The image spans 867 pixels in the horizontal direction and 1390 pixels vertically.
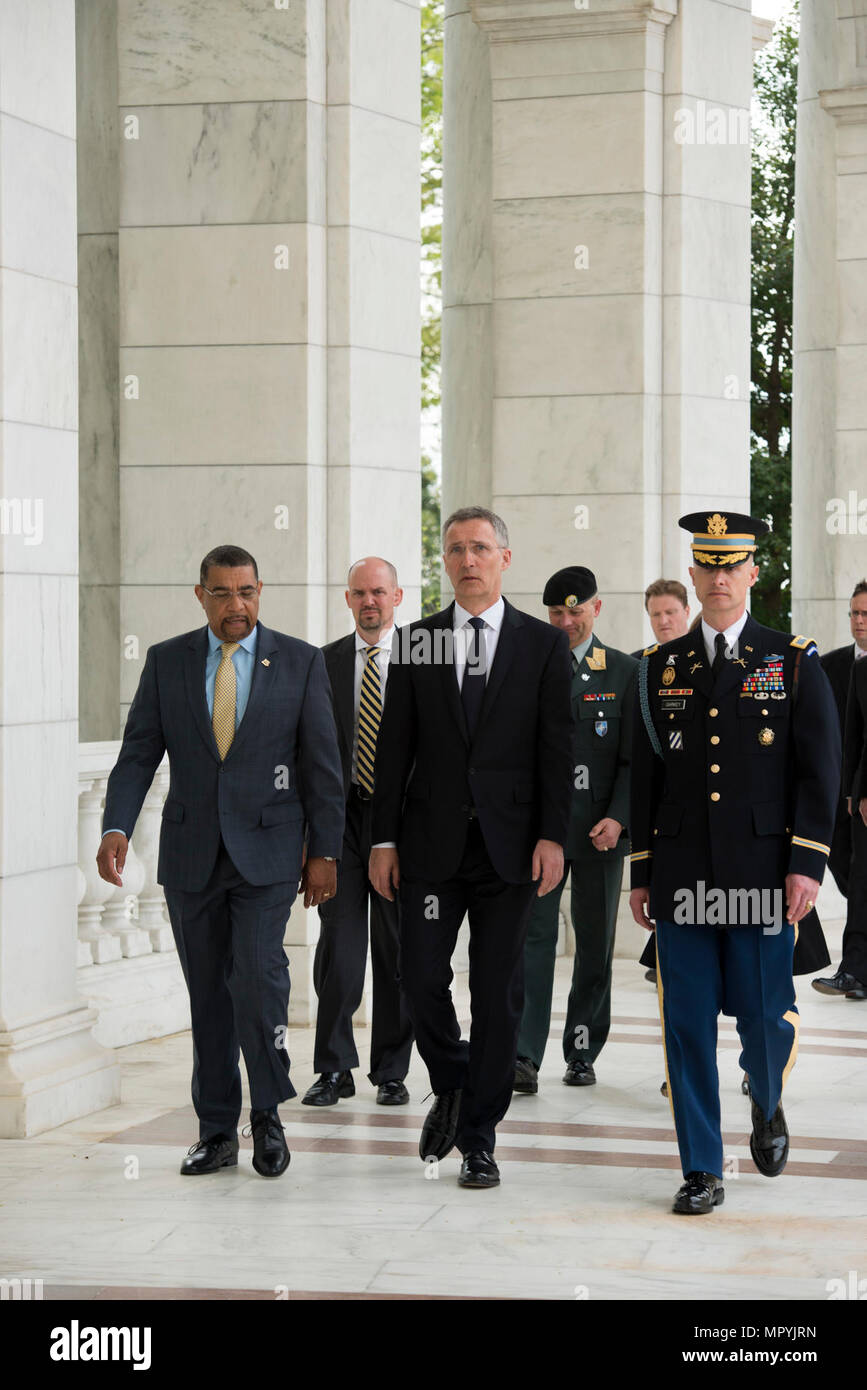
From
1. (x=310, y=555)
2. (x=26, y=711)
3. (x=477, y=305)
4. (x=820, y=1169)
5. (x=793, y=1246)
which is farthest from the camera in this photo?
(x=477, y=305)

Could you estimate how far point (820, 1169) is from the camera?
7.70m

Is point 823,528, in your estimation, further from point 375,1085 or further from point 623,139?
point 375,1085

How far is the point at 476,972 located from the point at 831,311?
12710 millimetres

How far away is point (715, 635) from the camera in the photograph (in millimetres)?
7219

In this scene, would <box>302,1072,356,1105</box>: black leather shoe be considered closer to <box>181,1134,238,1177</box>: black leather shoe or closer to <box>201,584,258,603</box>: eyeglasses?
<box>181,1134,238,1177</box>: black leather shoe

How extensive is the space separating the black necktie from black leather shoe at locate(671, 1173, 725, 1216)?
1.73 meters

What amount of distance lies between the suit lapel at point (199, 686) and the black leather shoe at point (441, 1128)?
4.95 ft

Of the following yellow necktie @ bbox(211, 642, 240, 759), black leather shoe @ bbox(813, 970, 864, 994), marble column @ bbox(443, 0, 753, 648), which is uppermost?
marble column @ bbox(443, 0, 753, 648)

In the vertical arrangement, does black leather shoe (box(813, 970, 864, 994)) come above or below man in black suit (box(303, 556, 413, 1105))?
below

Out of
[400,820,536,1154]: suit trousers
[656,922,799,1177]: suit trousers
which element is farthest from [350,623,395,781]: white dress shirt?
[656,922,799,1177]: suit trousers

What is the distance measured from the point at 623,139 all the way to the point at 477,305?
5.60 ft

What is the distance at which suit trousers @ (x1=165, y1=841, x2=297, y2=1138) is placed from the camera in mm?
7527

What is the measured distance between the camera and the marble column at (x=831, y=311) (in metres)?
18.5

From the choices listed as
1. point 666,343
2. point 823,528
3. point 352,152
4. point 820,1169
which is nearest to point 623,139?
point 666,343
